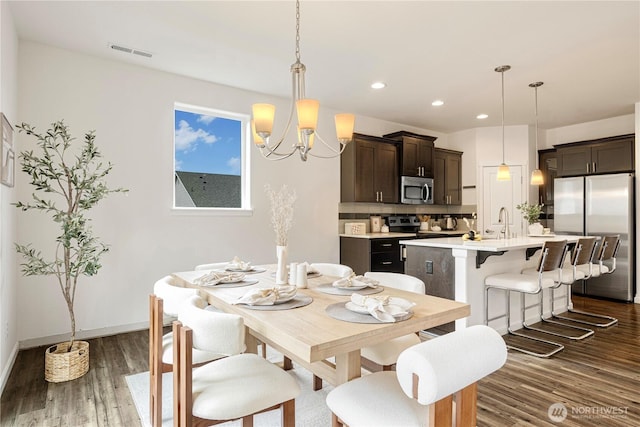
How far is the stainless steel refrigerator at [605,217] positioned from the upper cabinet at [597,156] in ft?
1.04

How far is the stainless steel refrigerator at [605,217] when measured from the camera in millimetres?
4934

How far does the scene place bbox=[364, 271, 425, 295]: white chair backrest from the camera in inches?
83.9

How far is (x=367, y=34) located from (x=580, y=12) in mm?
1598

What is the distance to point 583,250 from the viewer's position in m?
3.64

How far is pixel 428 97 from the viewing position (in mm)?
4746

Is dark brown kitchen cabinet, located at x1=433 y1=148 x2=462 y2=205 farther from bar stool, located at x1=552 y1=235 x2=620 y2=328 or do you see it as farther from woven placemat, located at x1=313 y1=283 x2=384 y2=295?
woven placemat, located at x1=313 y1=283 x2=384 y2=295

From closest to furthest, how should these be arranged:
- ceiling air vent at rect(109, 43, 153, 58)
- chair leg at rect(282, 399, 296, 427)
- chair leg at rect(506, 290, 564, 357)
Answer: chair leg at rect(282, 399, 296, 427), chair leg at rect(506, 290, 564, 357), ceiling air vent at rect(109, 43, 153, 58)

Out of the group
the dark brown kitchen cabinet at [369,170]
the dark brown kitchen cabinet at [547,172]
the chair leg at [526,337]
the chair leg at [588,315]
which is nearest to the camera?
the chair leg at [526,337]

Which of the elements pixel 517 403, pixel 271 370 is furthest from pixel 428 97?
pixel 271 370

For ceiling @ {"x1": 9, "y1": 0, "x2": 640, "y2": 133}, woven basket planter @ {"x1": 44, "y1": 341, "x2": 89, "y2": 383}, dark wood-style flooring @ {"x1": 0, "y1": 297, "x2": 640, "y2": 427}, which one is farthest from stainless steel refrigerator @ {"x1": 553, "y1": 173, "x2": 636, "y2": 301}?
woven basket planter @ {"x1": 44, "y1": 341, "x2": 89, "y2": 383}

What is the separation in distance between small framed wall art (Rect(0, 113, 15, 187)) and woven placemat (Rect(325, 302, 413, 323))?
2.34m

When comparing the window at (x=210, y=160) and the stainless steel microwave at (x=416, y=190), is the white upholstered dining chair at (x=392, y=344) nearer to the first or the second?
the window at (x=210, y=160)

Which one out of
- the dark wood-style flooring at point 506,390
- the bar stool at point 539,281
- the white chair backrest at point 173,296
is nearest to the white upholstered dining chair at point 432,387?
the white chair backrest at point 173,296

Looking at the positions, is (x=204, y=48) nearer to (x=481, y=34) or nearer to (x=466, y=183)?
(x=481, y=34)
